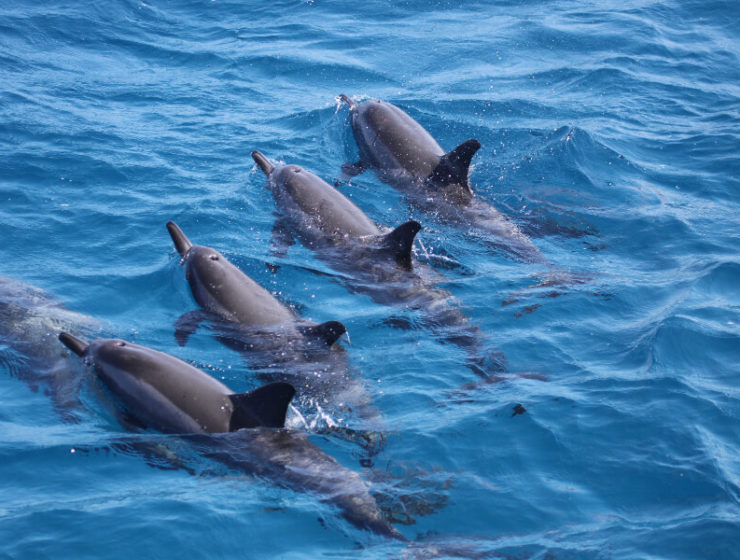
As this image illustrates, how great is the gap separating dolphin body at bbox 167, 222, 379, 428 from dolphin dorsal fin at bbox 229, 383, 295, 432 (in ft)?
2.03

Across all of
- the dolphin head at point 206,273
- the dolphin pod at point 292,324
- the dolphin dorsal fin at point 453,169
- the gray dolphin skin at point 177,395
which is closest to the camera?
the dolphin pod at point 292,324

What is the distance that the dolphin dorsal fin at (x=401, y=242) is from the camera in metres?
9.65

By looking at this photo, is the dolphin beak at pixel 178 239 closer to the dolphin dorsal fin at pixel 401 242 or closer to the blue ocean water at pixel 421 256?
the blue ocean water at pixel 421 256

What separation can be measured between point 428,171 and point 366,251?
248cm

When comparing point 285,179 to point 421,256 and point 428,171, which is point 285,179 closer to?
point 428,171

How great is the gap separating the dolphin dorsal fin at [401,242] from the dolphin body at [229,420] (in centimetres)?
309

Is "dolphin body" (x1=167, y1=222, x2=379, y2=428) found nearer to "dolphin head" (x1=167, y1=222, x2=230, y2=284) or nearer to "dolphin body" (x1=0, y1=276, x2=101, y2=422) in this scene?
"dolphin head" (x1=167, y1=222, x2=230, y2=284)

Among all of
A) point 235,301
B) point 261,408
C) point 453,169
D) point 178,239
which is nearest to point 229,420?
point 261,408

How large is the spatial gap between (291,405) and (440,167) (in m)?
5.34

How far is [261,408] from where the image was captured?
714 centimetres

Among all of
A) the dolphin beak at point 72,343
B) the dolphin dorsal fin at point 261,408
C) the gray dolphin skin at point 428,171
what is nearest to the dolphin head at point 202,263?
the dolphin beak at point 72,343

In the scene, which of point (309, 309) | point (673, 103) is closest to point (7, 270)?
point (309, 309)

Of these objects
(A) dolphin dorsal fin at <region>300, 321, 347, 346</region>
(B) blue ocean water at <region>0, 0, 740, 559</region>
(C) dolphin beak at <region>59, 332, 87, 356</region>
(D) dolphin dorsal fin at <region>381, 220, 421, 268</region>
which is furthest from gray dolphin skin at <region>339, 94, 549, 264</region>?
(C) dolphin beak at <region>59, 332, 87, 356</region>

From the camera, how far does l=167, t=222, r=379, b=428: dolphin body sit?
8.00 m
